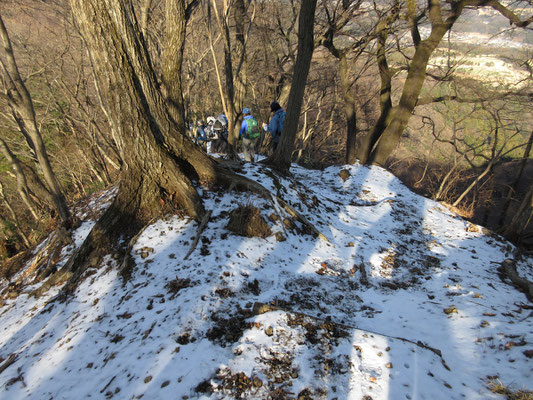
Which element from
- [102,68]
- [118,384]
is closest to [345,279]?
[118,384]

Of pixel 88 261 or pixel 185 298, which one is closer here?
pixel 185 298

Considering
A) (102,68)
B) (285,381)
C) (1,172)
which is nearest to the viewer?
(285,381)

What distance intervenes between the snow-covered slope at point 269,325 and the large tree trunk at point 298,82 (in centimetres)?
209

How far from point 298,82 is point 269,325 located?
15.2ft

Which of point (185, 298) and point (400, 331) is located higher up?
point (185, 298)

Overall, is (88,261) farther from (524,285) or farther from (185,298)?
(524,285)

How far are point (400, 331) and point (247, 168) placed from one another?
12.5ft

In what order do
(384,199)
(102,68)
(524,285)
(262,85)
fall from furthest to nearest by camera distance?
(262,85) → (384,199) → (524,285) → (102,68)

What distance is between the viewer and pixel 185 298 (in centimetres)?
245

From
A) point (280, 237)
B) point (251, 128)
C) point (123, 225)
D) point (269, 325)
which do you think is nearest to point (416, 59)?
point (251, 128)

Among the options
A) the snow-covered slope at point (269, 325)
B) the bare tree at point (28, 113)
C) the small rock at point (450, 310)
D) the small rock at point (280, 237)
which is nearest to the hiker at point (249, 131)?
the snow-covered slope at point (269, 325)

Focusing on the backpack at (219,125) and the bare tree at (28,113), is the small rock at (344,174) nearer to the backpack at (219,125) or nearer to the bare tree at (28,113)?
the backpack at (219,125)

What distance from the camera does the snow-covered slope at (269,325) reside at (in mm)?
1774

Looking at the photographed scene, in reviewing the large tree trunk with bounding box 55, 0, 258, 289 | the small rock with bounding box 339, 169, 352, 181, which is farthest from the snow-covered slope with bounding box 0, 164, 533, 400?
the small rock with bounding box 339, 169, 352, 181
